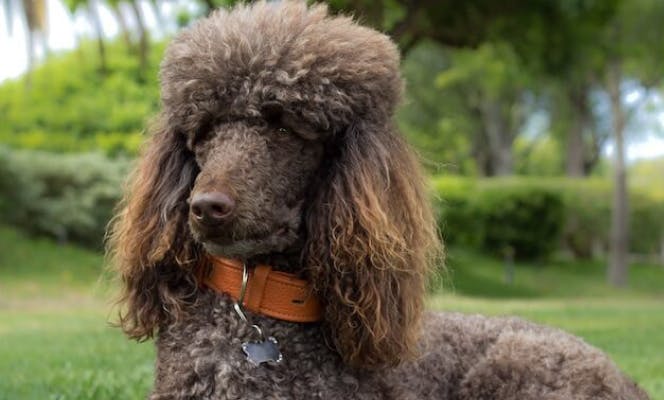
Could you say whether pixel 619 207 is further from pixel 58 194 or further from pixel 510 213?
pixel 58 194

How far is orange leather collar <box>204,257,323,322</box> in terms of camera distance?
A: 278 cm

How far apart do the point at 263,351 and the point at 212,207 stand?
0.50 metres

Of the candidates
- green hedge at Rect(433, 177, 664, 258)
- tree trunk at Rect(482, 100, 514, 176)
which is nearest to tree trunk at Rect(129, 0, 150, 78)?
green hedge at Rect(433, 177, 664, 258)

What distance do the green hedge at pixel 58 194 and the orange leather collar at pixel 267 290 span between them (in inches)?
672

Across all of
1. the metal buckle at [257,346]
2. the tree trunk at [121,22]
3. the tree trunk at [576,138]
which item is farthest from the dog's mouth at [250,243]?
the tree trunk at [576,138]

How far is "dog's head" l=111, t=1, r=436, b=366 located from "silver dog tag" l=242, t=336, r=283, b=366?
0.61 feet

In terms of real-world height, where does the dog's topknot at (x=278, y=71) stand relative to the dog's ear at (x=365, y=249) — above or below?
above

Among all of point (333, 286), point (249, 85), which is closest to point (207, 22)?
point (249, 85)

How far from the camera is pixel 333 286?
9.13 feet

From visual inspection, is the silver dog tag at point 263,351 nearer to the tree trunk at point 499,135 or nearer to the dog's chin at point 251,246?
the dog's chin at point 251,246

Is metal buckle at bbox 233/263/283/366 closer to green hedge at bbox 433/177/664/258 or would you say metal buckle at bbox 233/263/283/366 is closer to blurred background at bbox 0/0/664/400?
blurred background at bbox 0/0/664/400

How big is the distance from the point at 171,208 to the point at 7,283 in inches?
604

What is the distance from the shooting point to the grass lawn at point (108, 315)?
17.2ft

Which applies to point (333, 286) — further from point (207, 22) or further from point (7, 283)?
point (7, 283)
